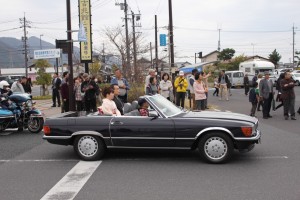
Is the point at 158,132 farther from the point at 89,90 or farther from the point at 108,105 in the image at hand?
the point at 89,90

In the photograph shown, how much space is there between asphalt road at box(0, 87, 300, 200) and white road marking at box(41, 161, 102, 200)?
2 centimetres

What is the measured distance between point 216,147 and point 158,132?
1.06 meters

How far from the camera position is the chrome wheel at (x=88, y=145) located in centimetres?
740

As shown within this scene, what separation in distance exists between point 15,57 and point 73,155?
16800 centimetres

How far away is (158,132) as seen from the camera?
7020 mm

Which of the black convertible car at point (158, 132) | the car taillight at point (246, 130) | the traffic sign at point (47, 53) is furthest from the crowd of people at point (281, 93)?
the traffic sign at point (47, 53)

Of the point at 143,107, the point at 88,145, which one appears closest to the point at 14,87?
the point at 88,145

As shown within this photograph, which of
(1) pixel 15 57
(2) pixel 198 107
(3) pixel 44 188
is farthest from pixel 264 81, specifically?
(1) pixel 15 57

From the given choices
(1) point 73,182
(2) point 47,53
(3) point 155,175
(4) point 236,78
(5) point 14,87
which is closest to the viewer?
(1) point 73,182

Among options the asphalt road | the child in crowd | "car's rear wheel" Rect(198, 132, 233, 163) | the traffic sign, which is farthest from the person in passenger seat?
the traffic sign

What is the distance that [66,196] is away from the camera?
534 centimetres

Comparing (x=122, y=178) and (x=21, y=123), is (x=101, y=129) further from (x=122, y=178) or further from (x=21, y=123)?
(x=21, y=123)

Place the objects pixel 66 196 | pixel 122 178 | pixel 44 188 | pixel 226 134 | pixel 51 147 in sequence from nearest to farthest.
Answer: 1. pixel 66 196
2. pixel 44 188
3. pixel 122 178
4. pixel 226 134
5. pixel 51 147

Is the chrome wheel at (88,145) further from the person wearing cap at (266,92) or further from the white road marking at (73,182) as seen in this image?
the person wearing cap at (266,92)
